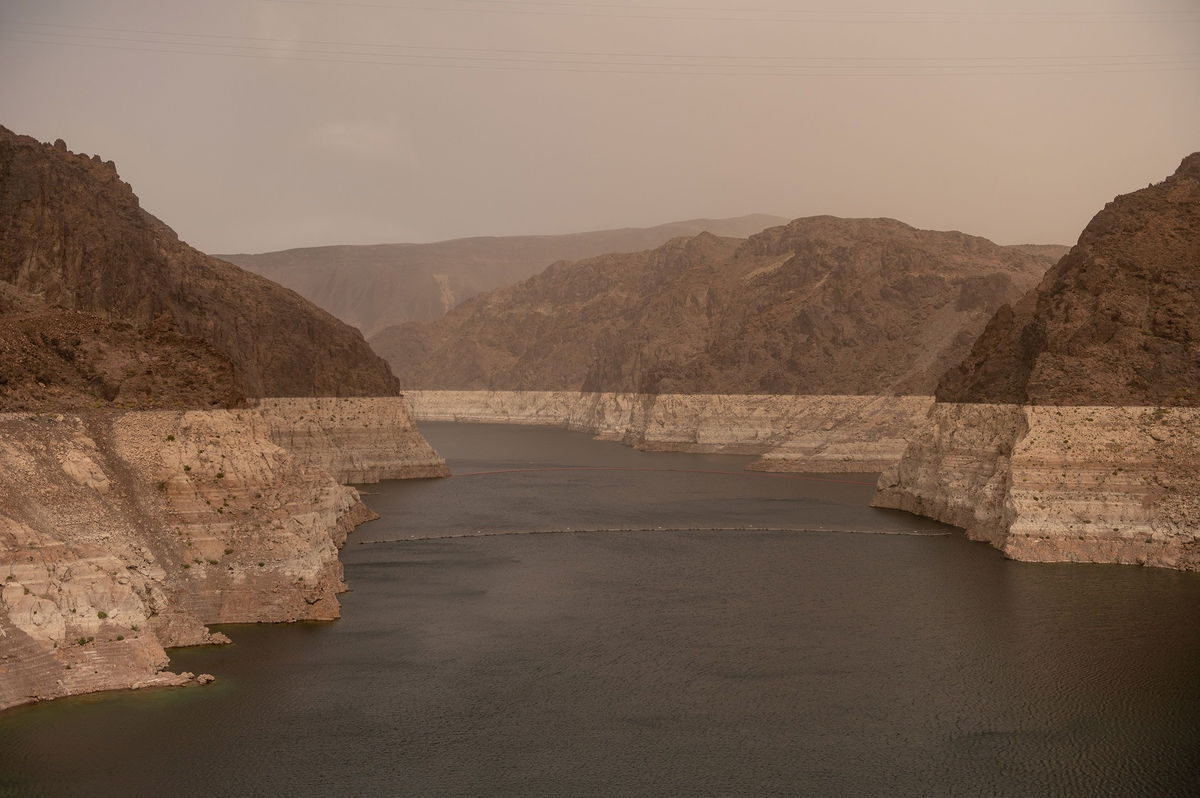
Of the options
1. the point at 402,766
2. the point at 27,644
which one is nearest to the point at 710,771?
the point at 402,766

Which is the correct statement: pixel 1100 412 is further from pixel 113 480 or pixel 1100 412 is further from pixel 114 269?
pixel 114 269

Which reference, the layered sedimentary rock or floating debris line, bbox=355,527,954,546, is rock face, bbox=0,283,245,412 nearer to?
floating debris line, bbox=355,527,954,546

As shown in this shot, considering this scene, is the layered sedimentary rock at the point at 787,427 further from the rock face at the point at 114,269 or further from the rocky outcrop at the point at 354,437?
the rock face at the point at 114,269

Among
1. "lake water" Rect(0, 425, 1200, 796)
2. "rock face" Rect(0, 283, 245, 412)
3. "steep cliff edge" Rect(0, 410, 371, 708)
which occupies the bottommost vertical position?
"lake water" Rect(0, 425, 1200, 796)

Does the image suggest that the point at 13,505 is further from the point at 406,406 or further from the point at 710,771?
the point at 406,406

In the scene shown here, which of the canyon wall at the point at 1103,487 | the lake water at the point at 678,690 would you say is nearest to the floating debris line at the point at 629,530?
the lake water at the point at 678,690

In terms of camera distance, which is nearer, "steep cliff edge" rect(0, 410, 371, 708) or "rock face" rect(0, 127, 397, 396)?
"steep cliff edge" rect(0, 410, 371, 708)

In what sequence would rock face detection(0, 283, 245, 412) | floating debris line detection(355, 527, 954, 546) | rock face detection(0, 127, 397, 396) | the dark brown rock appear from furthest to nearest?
floating debris line detection(355, 527, 954, 546)
the dark brown rock
rock face detection(0, 127, 397, 396)
rock face detection(0, 283, 245, 412)

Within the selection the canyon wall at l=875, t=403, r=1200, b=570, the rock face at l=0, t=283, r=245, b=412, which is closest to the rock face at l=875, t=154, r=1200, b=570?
the canyon wall at l=875, t=403, r=1200, b=570
